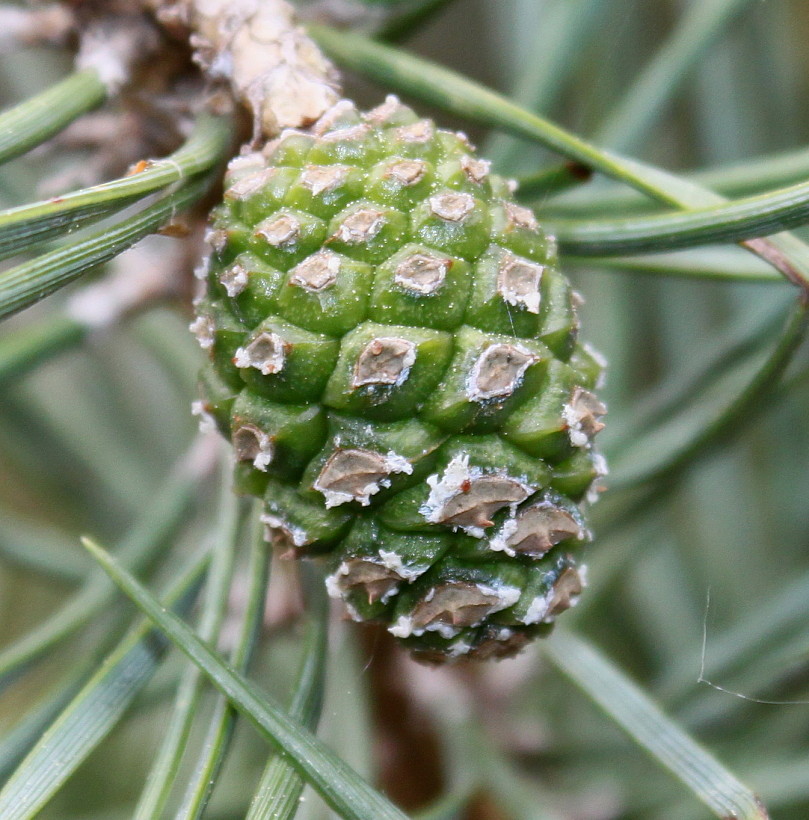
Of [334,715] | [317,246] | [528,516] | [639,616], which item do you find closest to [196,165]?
[317,246]

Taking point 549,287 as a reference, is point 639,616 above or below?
above

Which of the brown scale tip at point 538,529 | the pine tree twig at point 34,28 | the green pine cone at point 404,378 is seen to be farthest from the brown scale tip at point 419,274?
the pine tree twig at point 34,28

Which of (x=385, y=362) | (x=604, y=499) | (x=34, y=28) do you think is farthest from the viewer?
(x=604, y=499)

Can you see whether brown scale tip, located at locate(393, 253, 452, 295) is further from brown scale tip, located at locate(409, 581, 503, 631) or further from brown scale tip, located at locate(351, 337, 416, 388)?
brown scale tip, located at locate(409, 581, 503, 631)

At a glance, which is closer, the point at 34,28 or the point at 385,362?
the point at 385,362

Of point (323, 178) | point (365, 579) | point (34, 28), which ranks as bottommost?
point (365, 579)

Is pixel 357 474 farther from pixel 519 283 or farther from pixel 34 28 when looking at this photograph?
pixel 34 28

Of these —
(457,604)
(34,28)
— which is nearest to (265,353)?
(457,604)

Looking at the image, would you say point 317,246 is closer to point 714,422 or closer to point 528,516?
point 528,516
